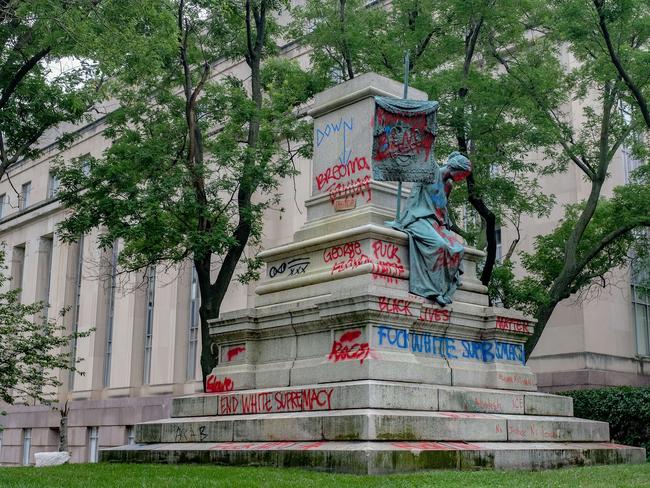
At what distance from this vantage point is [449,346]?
12586mm

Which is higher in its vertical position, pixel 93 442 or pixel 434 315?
pixel 434 315

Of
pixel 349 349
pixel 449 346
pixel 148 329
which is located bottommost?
pixel 349 349

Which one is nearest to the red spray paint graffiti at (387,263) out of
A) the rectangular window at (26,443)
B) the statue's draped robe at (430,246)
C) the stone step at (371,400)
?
the statue's draped robe at (430,246)

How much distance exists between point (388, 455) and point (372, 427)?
0.51 m

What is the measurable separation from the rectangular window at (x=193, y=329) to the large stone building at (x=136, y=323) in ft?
0.16

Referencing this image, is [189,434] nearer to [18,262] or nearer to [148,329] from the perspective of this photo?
[148,329]

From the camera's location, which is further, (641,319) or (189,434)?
(641,319)

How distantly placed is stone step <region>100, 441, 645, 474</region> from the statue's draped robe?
236 cm

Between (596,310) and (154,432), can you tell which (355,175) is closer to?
(154,432)

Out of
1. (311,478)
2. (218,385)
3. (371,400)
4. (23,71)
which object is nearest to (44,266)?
(23,71)

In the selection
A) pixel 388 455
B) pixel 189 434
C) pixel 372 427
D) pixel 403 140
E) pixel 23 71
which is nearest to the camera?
pixel 388 455

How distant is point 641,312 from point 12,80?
66.4 ft

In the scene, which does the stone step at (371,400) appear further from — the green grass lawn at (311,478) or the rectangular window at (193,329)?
the rectangular window at (193,329)

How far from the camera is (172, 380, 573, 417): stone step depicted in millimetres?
10711
